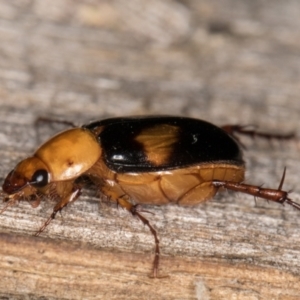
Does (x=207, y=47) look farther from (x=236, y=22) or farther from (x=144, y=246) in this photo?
(x=144, y=246)

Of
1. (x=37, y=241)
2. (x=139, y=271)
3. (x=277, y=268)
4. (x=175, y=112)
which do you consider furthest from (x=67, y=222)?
(x=175, y=112)

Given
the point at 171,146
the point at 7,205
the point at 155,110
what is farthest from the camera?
the point at 155,110

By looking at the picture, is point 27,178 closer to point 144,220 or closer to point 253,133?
point 144,220

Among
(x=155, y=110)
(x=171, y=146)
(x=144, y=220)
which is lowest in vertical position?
(x=155, y=110)

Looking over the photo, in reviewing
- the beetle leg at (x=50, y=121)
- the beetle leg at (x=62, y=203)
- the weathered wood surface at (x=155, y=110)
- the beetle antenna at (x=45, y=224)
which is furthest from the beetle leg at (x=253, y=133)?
the beetle antenna at (x=45, y=224)

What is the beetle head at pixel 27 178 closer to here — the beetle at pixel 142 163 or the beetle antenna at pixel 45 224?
the beetle at pixel 142 163

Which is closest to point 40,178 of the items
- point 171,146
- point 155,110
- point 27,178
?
point 27,178
